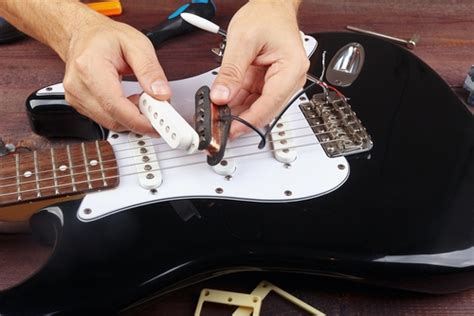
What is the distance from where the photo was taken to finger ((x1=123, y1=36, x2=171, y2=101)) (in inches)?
24.3

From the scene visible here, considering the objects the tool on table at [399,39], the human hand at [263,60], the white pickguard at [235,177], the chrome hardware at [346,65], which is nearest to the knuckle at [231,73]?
the human hand at [263,60]

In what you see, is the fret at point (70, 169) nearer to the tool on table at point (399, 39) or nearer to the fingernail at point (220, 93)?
the fingernail at point (220, 93)

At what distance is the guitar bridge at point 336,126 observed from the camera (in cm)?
71

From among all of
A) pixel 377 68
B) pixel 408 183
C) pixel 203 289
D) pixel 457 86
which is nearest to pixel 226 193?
pixel 203 289

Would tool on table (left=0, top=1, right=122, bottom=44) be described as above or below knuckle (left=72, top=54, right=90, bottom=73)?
below

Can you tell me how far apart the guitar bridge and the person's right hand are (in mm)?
236

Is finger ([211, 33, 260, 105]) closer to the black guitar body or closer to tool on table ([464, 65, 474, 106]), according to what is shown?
the black guitar body

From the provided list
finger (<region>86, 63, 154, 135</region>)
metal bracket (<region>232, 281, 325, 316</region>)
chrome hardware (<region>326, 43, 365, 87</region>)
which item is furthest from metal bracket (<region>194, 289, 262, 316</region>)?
chrome hardware (<region>326, 43, 365, 87</region>)

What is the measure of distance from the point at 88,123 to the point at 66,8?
Answer: 168 millimetres

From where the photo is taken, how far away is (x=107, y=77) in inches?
24.3

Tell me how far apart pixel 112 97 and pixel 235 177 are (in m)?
0.18

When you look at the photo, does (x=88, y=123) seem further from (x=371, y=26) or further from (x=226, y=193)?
(x=371, y=26)

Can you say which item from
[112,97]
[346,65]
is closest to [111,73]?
[112,97]

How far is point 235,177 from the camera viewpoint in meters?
0.67
